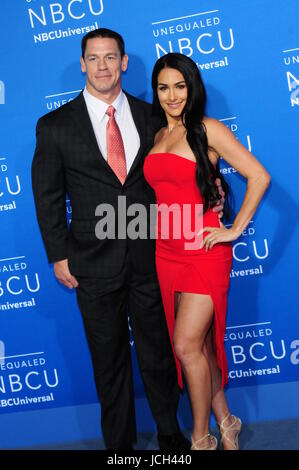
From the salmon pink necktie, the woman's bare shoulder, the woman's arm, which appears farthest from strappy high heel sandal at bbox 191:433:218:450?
the woman's bare shoulder

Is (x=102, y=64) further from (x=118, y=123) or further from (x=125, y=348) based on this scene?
(x=125, y=348)

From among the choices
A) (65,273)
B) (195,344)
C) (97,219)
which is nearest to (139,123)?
(97,219)

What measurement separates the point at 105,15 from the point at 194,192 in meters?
1.14

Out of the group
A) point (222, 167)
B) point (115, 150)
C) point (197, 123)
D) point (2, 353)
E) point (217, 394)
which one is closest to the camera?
point (197, 123)

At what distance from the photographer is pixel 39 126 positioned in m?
2.93

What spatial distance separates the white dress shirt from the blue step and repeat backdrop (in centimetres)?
41

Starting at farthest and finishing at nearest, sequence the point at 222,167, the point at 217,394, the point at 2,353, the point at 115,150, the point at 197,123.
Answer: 1. the point at 2,353
2. the point at 222,167
3. the point at 217,394
4. the point at 115,150
5. the point at 197,123

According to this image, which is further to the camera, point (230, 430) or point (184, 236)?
point (230, 430)

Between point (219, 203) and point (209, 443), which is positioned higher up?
point (219, 203)

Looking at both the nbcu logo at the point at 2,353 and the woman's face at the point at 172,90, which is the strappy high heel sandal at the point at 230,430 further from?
the woman's face at the point at 172,90

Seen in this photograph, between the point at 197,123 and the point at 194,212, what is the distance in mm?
379

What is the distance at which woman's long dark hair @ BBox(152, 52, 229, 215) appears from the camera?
2732 mm

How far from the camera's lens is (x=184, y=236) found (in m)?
2.83

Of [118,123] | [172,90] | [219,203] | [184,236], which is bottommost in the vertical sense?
[184,236]
